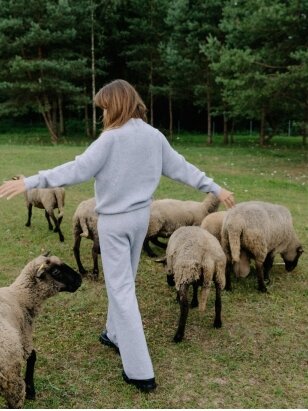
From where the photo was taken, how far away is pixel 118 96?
4207mm

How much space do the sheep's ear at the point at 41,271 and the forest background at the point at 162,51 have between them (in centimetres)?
1506

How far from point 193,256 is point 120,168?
5.08ft

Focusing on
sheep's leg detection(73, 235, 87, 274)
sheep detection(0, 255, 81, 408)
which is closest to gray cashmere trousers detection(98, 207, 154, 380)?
sheep detection(0, 255, 81, 408)

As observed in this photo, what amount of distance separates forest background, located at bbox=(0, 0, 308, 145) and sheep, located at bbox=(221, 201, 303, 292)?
11.9 metres

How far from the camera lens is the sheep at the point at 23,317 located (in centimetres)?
360

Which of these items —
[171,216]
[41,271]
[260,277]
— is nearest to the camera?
[41,271]

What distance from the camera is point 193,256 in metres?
5.31

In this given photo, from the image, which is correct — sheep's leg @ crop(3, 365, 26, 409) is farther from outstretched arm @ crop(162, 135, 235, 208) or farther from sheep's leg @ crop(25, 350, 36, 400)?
outstretched arm @ crop(162, 135, 235, 208)

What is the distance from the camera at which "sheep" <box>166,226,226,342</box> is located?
17.1 ft

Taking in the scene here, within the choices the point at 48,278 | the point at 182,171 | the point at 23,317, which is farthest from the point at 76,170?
the point at 23,317

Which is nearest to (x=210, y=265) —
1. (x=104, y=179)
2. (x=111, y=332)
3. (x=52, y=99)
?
(x=111, y=332)

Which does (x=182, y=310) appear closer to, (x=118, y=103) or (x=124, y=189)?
(x=124, y=189)

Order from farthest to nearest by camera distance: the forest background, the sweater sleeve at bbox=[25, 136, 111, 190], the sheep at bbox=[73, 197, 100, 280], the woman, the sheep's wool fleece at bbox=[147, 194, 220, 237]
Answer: the forest background < the sheep's wool fleece at bbox=[147, 194, 220, 237] < the sheep at bbox=[73, 197, 100, 280] < the woman < the sweater sleeve at bbox=[25, 136, 111, 190]

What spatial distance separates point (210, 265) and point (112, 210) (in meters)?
1.50
